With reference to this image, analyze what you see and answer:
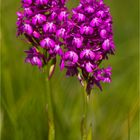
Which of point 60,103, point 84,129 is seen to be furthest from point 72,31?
point 60,103

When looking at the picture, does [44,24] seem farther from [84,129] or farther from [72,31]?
[84,129]

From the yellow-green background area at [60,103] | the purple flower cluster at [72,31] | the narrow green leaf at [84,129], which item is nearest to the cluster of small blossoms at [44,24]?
the purple flower cluster at [72,31]

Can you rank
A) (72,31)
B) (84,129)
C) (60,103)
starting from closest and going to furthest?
(72,31) → (84,129) → (60,103)

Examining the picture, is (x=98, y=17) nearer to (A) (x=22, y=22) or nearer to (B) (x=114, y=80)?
(A) (x=22, y=22)

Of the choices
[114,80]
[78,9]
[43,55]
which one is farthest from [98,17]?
[114,80]

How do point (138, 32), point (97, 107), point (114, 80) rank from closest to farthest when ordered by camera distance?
1. point (97, 107)
2. point (114, 80)
3. point (138, 32)

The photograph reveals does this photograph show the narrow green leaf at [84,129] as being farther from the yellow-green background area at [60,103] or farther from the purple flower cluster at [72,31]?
the yellow-green background area at [60,103]

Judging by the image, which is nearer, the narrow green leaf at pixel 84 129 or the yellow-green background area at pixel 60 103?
the narrow green leaf at pixel 84 129
